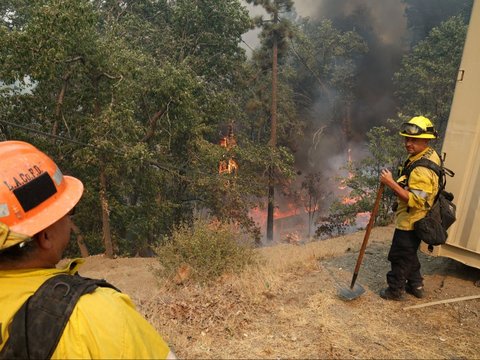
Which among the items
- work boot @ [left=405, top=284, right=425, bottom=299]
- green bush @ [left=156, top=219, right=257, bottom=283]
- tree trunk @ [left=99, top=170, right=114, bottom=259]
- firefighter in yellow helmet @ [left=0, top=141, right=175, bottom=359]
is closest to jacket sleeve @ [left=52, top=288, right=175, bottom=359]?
firefighter in yellow helmet @ [left=0, top=141, right=175, bottom=359]

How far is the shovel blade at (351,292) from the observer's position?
4414mm

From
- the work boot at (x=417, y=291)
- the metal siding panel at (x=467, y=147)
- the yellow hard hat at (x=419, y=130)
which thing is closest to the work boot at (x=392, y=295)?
the work boot at (x=417, y=291)

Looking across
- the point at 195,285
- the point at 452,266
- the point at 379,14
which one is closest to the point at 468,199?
the point at 452,266

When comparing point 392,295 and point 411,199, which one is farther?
point 392,295

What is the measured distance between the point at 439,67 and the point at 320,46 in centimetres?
1350

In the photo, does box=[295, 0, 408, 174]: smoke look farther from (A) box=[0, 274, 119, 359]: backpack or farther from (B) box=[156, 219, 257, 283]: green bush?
(A) box=[0, 274, 119, 359]: backpack

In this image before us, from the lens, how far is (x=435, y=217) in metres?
3.92

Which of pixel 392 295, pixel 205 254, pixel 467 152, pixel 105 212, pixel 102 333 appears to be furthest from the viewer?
pixel 105 212

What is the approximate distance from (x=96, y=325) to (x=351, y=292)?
392 cm

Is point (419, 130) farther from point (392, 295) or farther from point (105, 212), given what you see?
point (105, 212)

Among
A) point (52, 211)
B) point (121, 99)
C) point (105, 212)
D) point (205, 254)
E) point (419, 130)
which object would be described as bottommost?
point (105, 212)

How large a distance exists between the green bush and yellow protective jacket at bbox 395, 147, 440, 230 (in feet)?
8.71

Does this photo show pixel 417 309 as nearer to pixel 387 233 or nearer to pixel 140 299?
pixel 140 299

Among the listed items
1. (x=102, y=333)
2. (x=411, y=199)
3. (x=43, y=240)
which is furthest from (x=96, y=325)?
(x=411, y=199)
